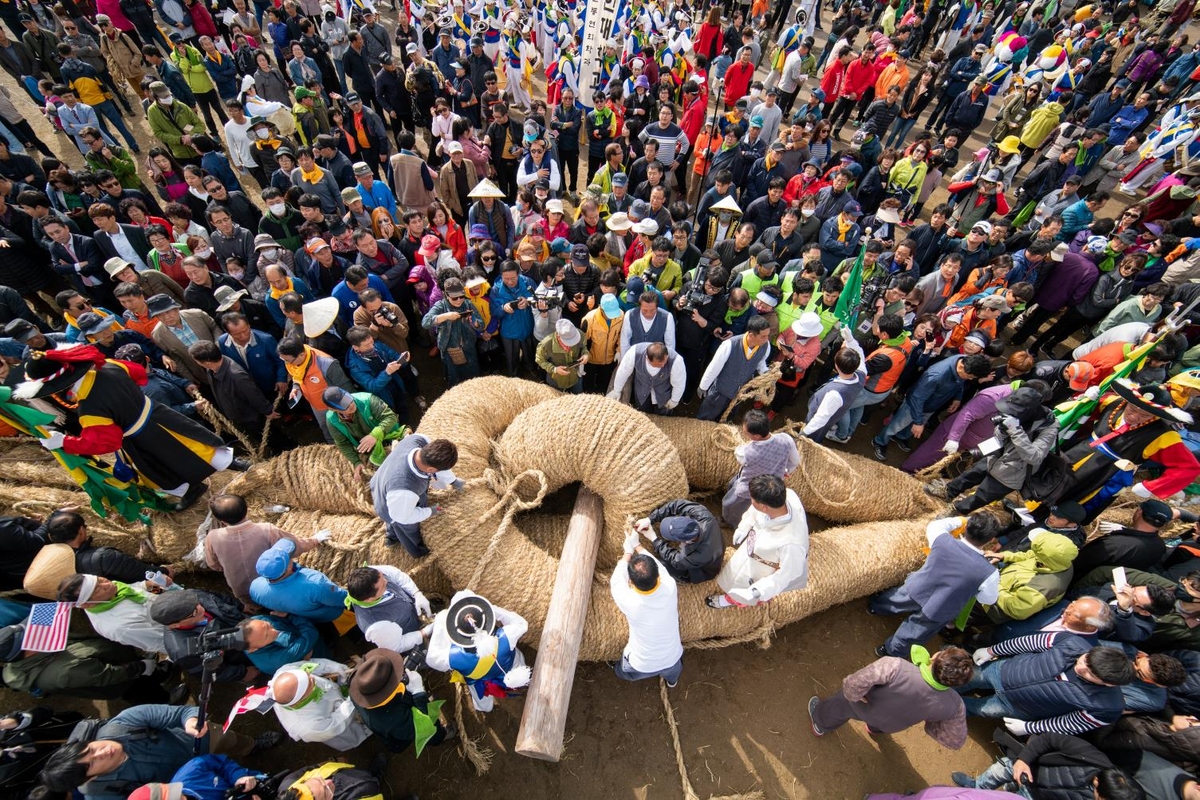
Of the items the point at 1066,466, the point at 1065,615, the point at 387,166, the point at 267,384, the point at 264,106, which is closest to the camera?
the point at 1065,615

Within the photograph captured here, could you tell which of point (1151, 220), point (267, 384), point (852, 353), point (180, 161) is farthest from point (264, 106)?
point (1151, 220)

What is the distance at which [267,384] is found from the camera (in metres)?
5.59

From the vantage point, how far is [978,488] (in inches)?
208

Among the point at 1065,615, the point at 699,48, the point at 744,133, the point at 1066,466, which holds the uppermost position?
the point at 699,48

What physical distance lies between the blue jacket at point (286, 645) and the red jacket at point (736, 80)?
1211cm

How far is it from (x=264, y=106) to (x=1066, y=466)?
1162 cm

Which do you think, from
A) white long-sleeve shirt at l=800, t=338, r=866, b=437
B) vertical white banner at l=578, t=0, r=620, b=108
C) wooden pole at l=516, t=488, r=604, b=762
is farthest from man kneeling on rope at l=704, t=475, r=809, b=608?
vertical white banner at l=578, t=0, r=620, b=108

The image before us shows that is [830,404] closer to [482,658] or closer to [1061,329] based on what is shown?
[482,658]

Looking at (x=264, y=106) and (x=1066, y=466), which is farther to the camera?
(x=264, y=106)

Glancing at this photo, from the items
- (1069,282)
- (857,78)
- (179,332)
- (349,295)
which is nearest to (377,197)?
(349,295)

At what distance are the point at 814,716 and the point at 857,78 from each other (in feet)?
39.9

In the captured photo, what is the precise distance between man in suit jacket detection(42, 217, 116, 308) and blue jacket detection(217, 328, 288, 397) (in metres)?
2.34

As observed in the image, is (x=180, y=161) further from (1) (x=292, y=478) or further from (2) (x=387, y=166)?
(1) (x=292, y=478)

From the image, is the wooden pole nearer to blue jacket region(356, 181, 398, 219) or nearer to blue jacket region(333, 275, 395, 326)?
blue jacket region(333, 275, 395, 326)
